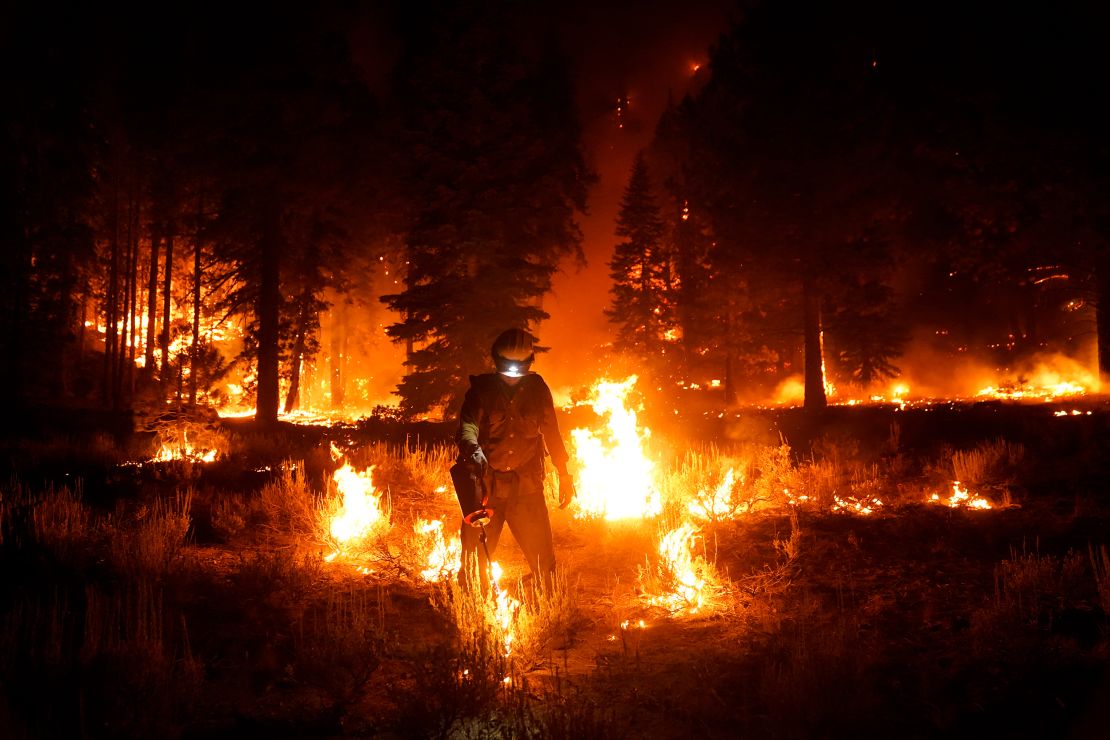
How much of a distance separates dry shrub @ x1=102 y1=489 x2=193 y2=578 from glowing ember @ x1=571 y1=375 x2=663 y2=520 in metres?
4.52

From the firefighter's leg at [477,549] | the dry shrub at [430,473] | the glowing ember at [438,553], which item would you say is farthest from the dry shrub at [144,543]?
the dry shrub at [430,473]

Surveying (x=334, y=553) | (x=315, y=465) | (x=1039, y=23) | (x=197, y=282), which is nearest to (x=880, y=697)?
(x=334, y=553)

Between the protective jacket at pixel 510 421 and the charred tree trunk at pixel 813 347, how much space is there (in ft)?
49.8

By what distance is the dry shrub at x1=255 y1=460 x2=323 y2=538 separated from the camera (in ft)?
25.5

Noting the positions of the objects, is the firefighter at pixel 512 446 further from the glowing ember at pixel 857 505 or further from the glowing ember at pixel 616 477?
the glowing ember at pixel 857 505

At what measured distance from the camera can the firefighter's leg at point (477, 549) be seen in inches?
210

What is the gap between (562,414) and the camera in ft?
69.9

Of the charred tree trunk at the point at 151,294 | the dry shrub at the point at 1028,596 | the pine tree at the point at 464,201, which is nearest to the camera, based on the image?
the dry shrub at the point at 1028,596

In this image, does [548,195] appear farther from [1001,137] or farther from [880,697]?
[880,697]

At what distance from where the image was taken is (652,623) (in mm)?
5469

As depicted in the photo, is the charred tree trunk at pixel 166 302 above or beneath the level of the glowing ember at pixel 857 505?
above

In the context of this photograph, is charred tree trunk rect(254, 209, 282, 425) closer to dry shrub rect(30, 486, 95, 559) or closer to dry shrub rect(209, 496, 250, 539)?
dry shrub rect(209, 496, 250, 539)

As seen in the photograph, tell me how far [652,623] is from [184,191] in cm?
2044

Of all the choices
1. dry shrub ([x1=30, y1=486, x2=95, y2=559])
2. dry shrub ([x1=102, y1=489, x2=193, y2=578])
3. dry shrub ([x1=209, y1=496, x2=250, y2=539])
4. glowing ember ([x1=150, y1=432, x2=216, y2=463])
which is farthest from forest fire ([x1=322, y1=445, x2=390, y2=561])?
glowing ember ([x1=150, y1=432, x2=216, y2=463])
